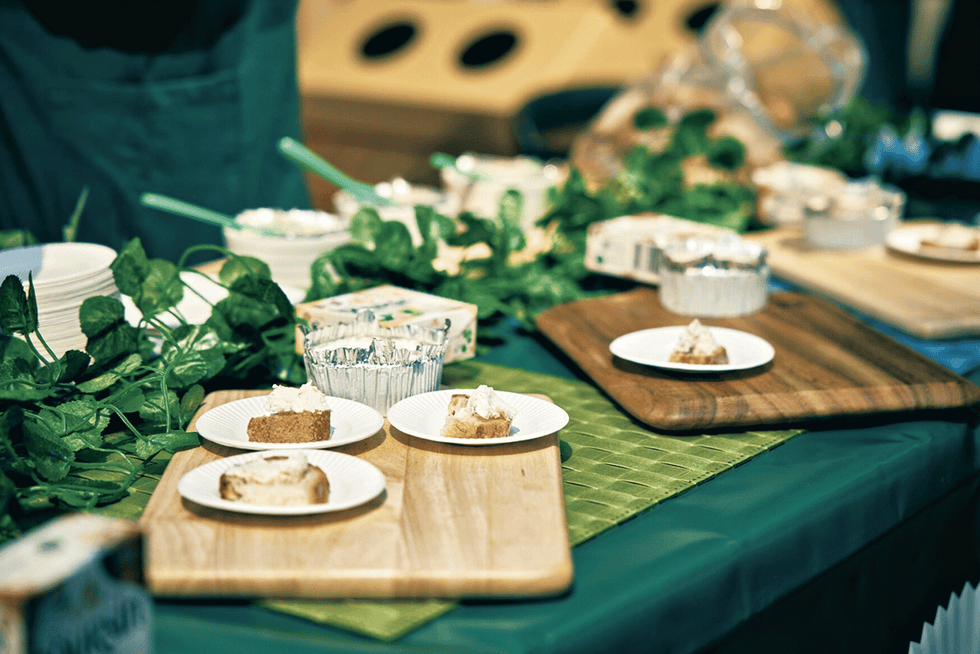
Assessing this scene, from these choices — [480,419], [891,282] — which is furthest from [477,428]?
[891,282]

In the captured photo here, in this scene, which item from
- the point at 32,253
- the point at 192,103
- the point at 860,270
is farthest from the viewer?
the point at 192,103

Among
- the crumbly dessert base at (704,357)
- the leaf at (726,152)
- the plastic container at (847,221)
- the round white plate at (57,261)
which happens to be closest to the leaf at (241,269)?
the round white plate at (57,261)

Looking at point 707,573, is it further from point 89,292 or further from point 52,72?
point 52,72

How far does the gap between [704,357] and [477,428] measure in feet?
1.01

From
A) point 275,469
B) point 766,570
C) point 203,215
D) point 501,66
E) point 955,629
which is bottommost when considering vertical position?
point 955,629

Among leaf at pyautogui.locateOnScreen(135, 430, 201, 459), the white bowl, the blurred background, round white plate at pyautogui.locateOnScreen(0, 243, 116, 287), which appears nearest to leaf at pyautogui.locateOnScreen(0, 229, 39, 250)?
round white plate at pyautogui.locateOnScreen(0, 243, 116, 287)

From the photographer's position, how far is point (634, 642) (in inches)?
24.7

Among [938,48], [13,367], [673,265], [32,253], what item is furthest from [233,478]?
[938,48]

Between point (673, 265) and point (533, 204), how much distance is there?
1.62ft

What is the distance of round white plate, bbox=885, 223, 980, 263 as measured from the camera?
1472 mm

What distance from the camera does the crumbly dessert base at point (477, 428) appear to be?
2.51 ft

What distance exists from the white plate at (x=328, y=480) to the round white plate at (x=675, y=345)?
36 centimetres

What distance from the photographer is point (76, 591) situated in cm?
46

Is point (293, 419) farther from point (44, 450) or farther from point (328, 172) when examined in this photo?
point (328, 172)
